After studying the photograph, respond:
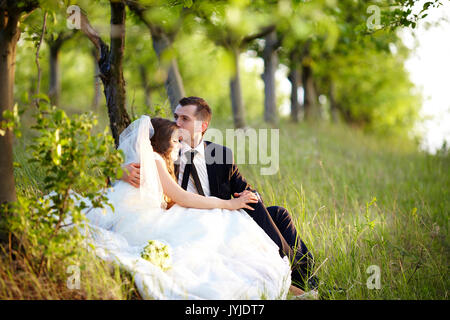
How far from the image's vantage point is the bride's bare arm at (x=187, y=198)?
12.3 feet

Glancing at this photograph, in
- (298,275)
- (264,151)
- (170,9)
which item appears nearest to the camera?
(170,9)

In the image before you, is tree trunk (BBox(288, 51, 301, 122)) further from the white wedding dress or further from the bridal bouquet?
the bridal bouquet

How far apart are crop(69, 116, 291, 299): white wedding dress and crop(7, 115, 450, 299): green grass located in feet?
1.96

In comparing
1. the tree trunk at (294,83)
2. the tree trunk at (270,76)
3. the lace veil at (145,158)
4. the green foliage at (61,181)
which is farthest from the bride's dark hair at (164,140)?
the tree trunk at (294,83)

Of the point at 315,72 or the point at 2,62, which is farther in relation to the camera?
the point at 315,72

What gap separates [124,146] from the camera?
380 cm

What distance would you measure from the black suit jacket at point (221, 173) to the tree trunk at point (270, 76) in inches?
310

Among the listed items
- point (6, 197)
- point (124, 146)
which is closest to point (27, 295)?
point (6, 197)

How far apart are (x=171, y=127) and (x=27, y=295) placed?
1848 millimetres

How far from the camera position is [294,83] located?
50.6ft

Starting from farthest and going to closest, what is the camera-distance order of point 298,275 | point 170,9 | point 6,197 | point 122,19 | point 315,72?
point 315,72 < point 122,19 < point 298,275 < point 170,9 < point 6,197

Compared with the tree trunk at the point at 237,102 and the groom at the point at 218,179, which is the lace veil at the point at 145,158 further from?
the tree trunk at the point at 237,102

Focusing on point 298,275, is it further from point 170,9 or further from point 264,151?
point 264,151
